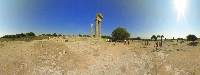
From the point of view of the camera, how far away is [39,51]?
167ft

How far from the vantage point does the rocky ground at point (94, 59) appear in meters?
44.8

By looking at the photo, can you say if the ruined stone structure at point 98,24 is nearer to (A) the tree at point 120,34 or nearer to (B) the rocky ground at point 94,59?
(A) the tree at point 120,34

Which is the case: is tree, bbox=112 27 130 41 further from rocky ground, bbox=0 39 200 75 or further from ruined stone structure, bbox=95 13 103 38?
rocky ground, bbox=0 39 200 75

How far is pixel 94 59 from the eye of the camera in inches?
1903

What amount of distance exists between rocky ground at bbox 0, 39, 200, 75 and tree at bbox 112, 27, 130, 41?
15.8 m

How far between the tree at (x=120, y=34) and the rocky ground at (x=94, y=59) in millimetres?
15764

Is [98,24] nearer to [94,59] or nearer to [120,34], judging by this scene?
[120,34]

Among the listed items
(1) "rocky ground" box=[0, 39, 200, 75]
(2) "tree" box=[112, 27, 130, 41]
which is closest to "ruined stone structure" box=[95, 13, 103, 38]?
(2) "tree" box=[112, 27, 130, 41]

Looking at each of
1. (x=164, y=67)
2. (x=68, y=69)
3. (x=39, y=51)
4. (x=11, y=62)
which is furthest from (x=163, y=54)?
(x=11, y=62)

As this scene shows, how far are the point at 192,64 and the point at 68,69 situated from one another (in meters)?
15.4

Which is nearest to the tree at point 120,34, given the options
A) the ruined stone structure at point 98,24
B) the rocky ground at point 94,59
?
the ruined stone structure at point 98,24

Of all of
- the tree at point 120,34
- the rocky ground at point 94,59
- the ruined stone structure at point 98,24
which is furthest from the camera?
the tree at point 120,34

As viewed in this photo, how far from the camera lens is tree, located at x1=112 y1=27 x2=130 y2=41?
71250 mm

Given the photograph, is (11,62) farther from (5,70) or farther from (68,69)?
(68,69)
